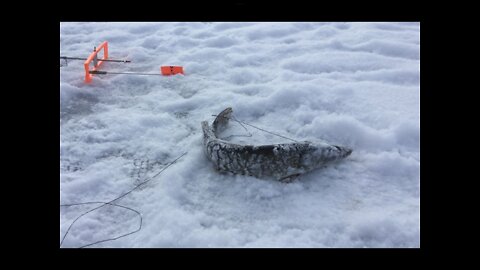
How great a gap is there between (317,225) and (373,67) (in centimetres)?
333

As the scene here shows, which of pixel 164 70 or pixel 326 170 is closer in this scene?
pixel 326 170

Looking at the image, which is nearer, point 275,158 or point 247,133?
point 275,158

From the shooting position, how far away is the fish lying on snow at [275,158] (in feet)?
10.3

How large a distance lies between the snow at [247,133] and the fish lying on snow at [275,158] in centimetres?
11

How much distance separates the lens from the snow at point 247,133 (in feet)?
9.11

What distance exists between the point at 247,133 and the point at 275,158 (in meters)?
A: 0.94

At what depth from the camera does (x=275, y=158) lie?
10.3 feet

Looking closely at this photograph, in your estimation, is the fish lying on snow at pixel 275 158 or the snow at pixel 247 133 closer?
the snow at pixel 247 133

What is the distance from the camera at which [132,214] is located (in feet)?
9.66

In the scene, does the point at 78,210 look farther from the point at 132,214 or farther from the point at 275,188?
the point at 275,188

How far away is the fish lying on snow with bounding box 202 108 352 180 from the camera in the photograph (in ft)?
10.3

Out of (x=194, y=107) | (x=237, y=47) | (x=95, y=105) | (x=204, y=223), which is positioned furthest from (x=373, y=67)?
(x=95, y=105)

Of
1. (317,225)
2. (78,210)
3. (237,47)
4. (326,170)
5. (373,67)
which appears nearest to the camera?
(317,225)

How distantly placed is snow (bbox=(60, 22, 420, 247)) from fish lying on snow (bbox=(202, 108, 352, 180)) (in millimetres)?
108
